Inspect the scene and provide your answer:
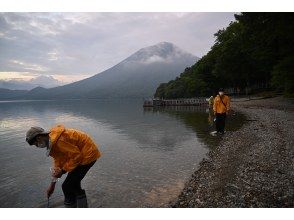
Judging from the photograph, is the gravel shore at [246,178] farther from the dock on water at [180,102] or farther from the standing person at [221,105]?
the dock on water at [180,102]

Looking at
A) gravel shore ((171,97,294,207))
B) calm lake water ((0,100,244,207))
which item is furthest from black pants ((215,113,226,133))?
gravel shore ((171,97,294,207))

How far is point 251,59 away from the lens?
60594mm

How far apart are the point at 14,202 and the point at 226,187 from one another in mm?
6899

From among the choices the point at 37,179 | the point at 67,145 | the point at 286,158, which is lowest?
the point at 37,179

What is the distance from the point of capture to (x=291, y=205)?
22.7 feet

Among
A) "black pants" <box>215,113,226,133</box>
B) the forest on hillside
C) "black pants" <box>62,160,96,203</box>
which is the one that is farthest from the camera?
"black pants" <box>215,113,226,133</box>

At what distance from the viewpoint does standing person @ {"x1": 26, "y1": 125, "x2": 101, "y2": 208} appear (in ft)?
20.7

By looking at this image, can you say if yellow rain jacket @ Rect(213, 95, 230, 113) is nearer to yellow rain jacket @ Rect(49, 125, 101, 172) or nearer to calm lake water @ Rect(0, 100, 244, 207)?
calm lake water @ Rect(0, 100, 244, 207)

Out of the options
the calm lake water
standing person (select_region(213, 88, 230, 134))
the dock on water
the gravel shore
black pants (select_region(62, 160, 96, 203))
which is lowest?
the dock on water

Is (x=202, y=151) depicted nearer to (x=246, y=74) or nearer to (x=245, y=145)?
(x=245, y=145)

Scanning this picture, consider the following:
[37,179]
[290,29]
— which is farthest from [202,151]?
[37,179]

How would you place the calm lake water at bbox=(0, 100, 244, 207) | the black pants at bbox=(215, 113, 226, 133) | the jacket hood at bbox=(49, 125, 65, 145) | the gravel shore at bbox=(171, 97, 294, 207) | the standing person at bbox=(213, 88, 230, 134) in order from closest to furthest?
the jacket hood at bbox=(49, 125, 65, 145), the gravel shore at bbox=(171, 97, 294, 207), the calm lake water at bbox=(0, 100, 244, 207), the standing person at bbox=(213, 88, 230, 134), the black pants at bbox=(215, 113, 226, 133)

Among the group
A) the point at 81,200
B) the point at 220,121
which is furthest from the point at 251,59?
the point at 81,200

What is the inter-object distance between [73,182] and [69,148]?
913mm
